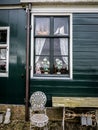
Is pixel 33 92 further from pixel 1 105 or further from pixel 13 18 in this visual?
pixel 13 18

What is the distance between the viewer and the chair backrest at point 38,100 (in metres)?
6.74

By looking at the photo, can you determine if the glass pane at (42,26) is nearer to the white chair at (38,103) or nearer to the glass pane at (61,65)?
the glass pane at (61,65)

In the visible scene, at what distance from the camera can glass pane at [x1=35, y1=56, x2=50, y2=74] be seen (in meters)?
7.21

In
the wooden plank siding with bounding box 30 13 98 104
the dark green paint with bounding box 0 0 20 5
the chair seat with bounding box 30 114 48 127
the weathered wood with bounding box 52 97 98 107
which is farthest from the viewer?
the dark green paint with bounding box 0 0 20 5

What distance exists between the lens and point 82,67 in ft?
23.2

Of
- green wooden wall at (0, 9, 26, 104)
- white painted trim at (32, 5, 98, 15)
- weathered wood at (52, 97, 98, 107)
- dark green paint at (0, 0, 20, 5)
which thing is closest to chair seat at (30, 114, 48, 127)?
weathered wood at (52, 97, 98, 107)

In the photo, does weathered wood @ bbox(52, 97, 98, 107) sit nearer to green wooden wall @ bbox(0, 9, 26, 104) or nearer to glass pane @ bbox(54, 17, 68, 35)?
green wooden wall @ bbox(0, 9, 26, 104)

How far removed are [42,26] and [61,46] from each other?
2.46ft

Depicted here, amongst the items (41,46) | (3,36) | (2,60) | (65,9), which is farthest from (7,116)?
(65,9)

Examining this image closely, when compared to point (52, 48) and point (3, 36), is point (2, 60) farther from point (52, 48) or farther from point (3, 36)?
point (52, 48)

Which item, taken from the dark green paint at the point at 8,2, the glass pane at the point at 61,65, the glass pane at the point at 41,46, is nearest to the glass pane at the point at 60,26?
the glass pane at the point at 41,46

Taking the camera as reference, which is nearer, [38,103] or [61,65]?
[38,103]

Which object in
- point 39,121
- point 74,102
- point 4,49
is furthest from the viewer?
point 4,49

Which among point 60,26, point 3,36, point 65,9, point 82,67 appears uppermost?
point 65,9
